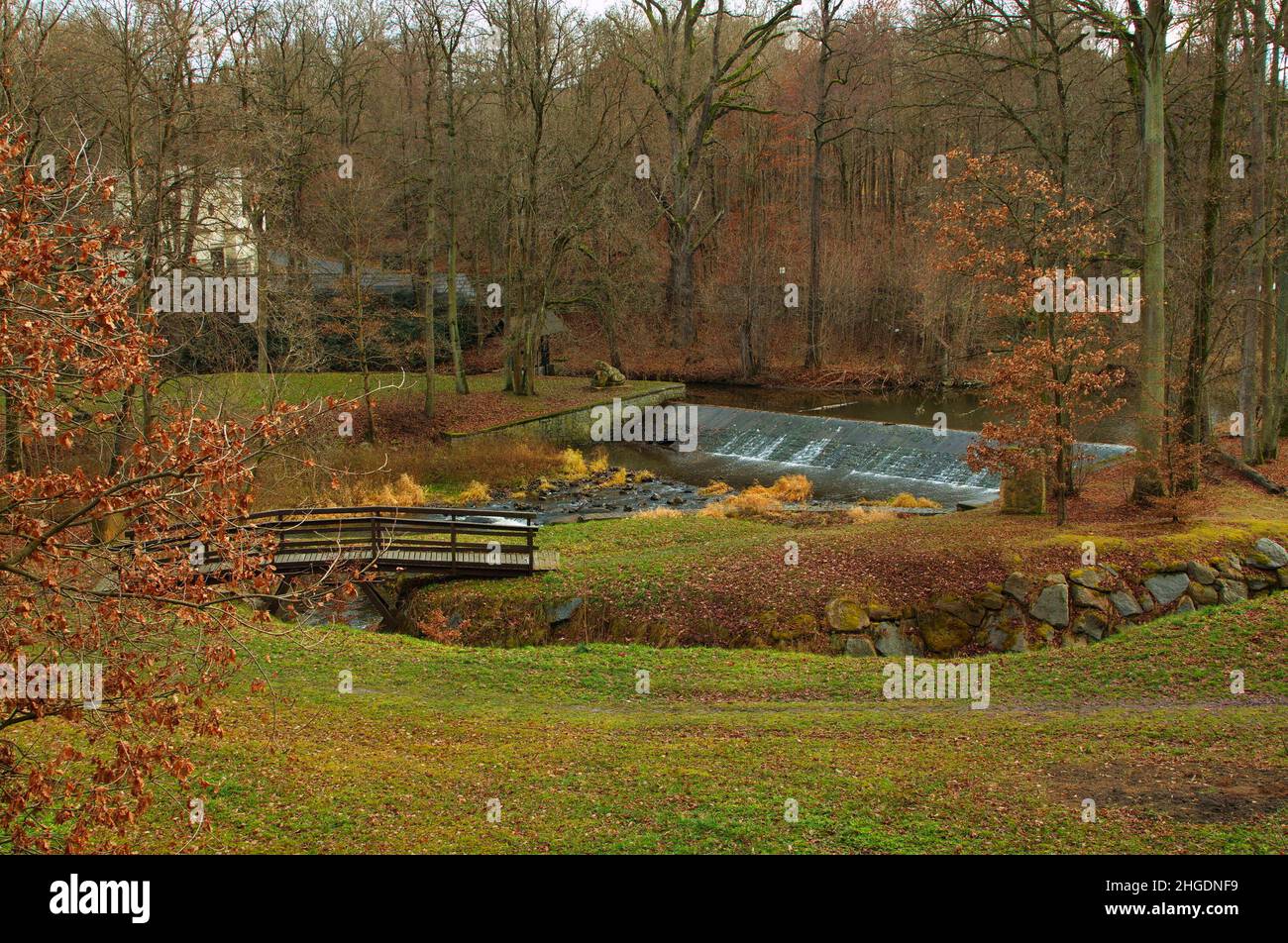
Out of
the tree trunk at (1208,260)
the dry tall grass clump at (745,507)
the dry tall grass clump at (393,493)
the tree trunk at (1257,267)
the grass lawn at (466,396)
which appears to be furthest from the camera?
the grass lawn at (466,396)

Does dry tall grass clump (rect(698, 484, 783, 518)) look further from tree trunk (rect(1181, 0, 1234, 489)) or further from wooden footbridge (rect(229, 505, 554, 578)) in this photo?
tree trunk (rect(1181, 0, 1234, 489))

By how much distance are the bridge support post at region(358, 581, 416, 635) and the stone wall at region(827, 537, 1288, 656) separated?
7191 millimetres

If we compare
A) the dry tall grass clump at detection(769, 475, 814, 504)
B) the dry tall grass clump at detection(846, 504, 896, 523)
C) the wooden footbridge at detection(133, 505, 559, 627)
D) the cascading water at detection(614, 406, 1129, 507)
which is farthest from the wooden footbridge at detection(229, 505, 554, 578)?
the cascading water at detection(614, 406, 1129, 507)

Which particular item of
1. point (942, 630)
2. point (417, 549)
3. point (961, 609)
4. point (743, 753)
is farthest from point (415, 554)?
point (961, 609)

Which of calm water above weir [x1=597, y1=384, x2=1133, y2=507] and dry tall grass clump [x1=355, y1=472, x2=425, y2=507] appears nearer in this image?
dry tall grass clump [x1=355, y1=472, x2=425, y2=507]

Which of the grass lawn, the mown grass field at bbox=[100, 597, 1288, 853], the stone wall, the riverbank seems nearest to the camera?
the mown grass field at bbox=[100, 597, 1288, 853]

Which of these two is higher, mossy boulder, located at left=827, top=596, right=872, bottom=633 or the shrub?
the shrub

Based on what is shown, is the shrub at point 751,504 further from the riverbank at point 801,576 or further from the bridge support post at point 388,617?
the bridge support post at point 388,617

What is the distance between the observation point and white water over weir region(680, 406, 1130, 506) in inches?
1118

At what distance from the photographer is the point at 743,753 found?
10.8 m

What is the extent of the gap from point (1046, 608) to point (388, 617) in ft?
35.9

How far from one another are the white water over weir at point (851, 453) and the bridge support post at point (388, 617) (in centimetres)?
1448

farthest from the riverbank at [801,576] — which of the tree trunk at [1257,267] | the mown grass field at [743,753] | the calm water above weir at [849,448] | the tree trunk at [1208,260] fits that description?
the calm water above weir at [849,448]

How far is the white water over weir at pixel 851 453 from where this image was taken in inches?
1118
